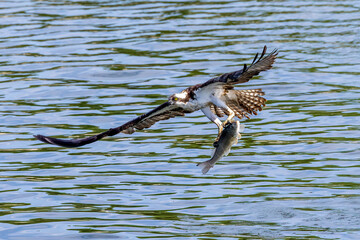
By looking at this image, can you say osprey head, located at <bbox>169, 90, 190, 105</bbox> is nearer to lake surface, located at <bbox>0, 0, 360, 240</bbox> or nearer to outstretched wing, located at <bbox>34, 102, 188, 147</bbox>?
outstretched wing, located at <bbox>34, 102, 188, 147</bbox>

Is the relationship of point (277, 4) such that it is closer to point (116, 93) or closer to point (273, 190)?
point (116, 93)

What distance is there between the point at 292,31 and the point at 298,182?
977cm

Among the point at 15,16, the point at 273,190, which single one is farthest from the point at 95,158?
the point at 15,16

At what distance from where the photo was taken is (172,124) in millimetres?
16391

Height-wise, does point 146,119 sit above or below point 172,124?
above

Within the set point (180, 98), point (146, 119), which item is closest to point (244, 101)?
point (180, 98)

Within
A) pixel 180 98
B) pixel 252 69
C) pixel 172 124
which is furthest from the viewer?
pixel 172 124

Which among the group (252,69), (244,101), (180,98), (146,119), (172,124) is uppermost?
(252,69)

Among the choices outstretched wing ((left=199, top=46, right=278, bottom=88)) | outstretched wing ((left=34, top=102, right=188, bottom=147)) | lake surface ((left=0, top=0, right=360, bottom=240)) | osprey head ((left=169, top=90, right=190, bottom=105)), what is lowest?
lake surface ((left=0, top=0, right=360, bottom=240))

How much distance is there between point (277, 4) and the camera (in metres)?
25.5

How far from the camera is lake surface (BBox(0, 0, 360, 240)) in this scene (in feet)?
38.5

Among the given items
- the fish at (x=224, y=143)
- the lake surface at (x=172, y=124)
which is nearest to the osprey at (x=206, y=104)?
the fish at (x=224, y=143)

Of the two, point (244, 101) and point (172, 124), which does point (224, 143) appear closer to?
point (244, 101)

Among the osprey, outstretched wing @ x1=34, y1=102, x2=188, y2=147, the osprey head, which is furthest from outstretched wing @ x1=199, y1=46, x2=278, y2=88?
outstretched wing @ x1=34, y1=102, x2=188, y2=147
